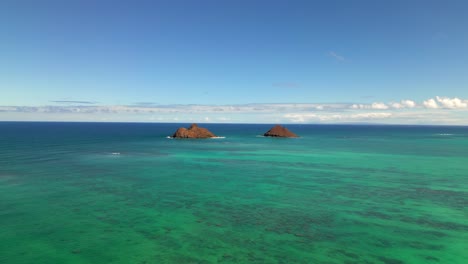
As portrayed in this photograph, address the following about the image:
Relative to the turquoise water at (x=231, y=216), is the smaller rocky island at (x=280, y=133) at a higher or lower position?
higher

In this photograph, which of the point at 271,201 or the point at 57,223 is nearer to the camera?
the point at 57,223

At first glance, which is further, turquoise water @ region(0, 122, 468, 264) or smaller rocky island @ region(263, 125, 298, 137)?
smaller rocky island @ region(263, 125, 298, 137)

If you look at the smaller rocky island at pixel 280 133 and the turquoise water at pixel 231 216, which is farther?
the smaller rocky island at pixel 280 133

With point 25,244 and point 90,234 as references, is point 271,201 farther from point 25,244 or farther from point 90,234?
point 25,244

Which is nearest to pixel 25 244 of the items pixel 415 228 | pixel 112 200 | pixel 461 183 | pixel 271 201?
pixel 112 200

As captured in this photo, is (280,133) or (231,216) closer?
(231,216)

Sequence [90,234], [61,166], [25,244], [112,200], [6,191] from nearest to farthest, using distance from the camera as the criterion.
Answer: [25,244] → [90,234] → [112,200] → [6,191] → [61,166]

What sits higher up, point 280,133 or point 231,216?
point 280,133

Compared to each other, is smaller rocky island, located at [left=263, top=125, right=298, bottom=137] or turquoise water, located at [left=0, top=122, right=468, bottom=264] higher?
smaller rocky island, located at [left=263, top=125, right=298, bottom=137]

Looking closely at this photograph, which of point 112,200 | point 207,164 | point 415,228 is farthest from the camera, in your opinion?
point 207,164
